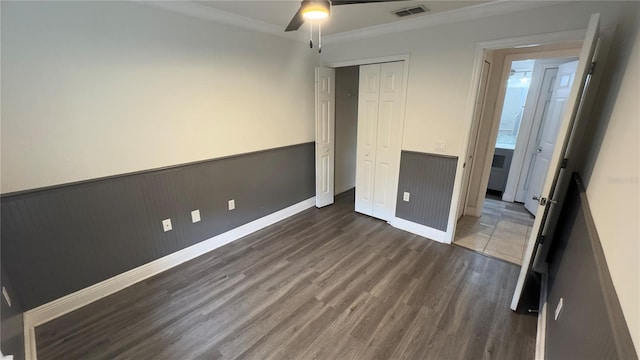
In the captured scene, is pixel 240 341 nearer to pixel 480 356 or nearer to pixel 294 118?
pixel 480 356

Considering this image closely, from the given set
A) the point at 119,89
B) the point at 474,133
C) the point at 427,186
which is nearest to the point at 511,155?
the point at 474,133

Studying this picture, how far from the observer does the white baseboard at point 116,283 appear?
1.83m

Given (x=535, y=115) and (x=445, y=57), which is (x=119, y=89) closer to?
(x=445, y=57)

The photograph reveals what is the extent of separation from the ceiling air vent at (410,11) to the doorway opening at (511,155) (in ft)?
3.47

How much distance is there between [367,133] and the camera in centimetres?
342

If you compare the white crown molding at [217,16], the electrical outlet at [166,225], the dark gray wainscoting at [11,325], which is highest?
the white crown molding at [217,16]

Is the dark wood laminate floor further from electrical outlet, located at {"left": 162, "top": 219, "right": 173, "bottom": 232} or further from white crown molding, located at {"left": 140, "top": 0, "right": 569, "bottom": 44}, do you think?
white crown molding, located at {"left": 140, "top": 0, "right": 569, "bottom": 44}

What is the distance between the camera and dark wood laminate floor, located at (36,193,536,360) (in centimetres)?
172

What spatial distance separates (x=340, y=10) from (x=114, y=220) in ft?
8.98

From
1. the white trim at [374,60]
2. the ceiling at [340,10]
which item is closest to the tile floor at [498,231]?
the white trim at [374,60]

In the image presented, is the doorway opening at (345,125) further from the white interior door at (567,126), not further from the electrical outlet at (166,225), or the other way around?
the white interior door at (567,126)

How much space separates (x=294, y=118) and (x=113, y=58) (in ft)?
6.35

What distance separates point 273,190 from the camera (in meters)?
3.41

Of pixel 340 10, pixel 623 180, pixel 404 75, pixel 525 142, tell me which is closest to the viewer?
pixel 623 180
